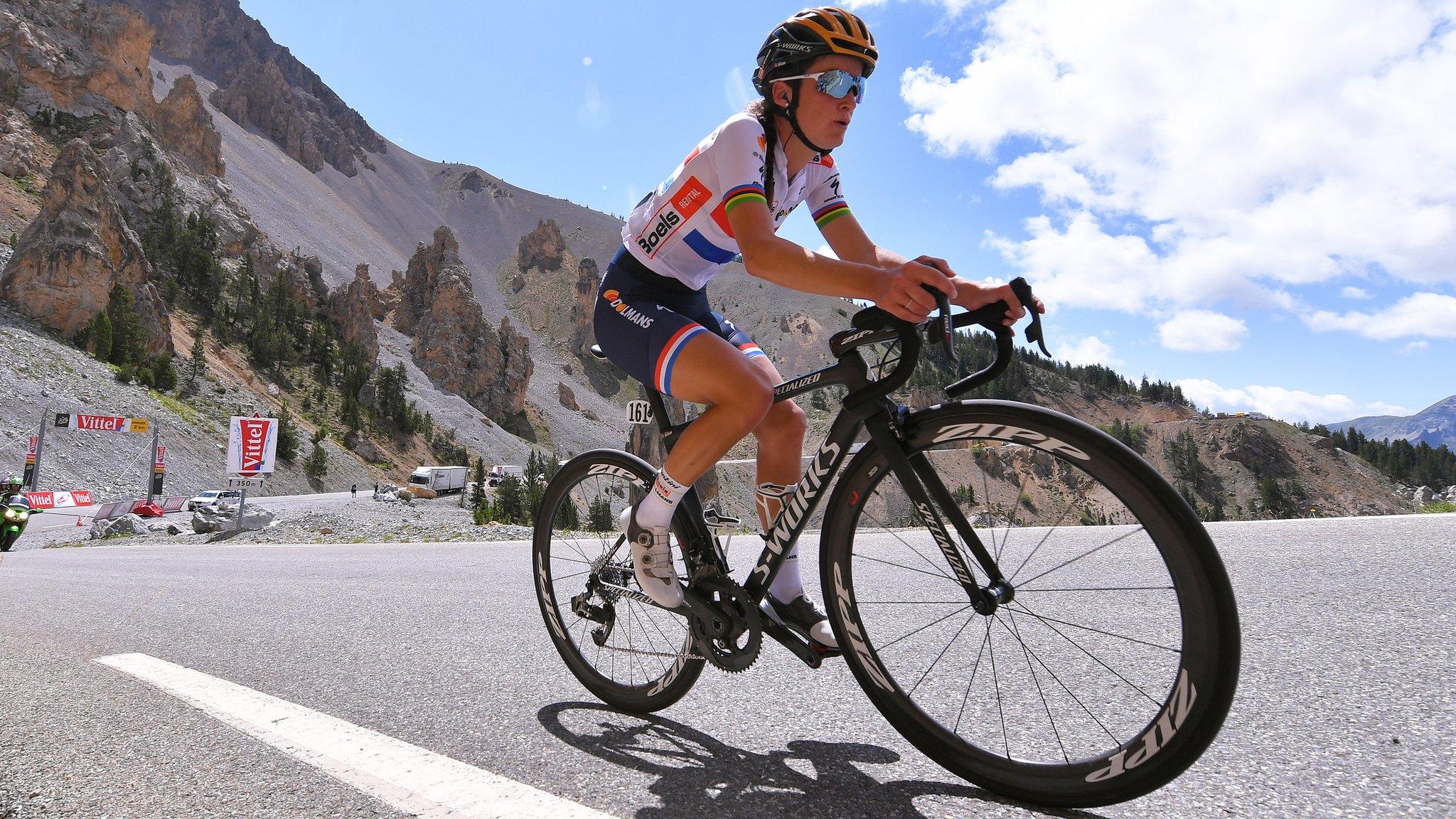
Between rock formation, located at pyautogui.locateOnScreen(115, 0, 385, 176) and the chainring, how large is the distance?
7511 inches

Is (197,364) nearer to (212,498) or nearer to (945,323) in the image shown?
(212,498)

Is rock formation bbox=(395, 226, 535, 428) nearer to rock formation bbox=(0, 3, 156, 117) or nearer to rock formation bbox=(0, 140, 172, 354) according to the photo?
rock formation bbox=(0, 140, 172, 354)

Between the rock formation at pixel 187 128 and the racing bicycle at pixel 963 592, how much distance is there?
398ft

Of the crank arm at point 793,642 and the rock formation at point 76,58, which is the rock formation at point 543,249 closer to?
the rock formation at point 76,58

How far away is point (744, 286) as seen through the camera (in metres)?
185

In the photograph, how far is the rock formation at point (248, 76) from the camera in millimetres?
158375

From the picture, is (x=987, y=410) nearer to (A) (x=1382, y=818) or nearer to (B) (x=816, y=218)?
(A) (x=1382, y=818)

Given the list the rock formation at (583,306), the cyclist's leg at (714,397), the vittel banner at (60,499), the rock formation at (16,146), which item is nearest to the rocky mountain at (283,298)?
the rock formation at (16,146)

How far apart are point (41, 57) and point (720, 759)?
118 meters

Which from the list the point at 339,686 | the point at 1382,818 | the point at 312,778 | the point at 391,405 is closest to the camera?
the point at 1382,818

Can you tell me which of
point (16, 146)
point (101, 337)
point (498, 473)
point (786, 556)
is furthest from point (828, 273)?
point (16, 146)

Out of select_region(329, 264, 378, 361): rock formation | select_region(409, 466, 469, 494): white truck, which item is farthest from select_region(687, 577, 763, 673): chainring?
select_region(329, 264, 378, 361): rock formation

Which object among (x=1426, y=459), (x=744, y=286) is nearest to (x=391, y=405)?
(x=744, y=286)

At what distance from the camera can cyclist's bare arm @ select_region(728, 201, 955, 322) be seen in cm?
179
